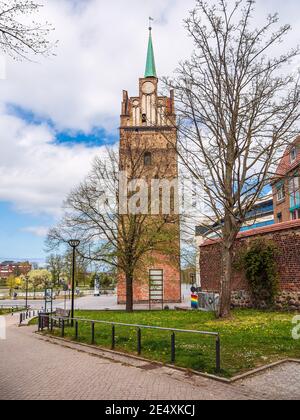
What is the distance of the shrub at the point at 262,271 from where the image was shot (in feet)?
54.3

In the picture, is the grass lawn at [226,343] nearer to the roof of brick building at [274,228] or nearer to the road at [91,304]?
the roof of brick building at [274,228]

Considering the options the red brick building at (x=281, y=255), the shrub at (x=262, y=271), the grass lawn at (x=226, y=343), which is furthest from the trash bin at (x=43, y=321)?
the shrub at (x=262, y=271)

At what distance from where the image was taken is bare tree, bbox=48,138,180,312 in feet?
73.4

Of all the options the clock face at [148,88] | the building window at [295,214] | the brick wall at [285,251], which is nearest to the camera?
the brick wall at [285,251]

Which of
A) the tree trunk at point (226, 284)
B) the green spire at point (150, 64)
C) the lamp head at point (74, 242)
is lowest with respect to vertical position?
the tree trunk at point (226, 284)

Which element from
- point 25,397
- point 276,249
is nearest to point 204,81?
point 276,249

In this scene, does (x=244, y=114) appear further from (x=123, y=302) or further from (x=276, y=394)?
(x=123, y=302)

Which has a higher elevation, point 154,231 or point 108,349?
point 154,231

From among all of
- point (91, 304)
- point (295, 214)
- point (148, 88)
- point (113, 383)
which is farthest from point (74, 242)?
point (91, 304)

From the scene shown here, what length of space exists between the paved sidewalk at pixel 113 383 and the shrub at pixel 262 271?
9.80 m

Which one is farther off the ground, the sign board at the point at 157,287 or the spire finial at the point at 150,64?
the spire finial at the point at 150,64

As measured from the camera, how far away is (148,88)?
3262cm

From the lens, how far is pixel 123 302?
32.0 metres
